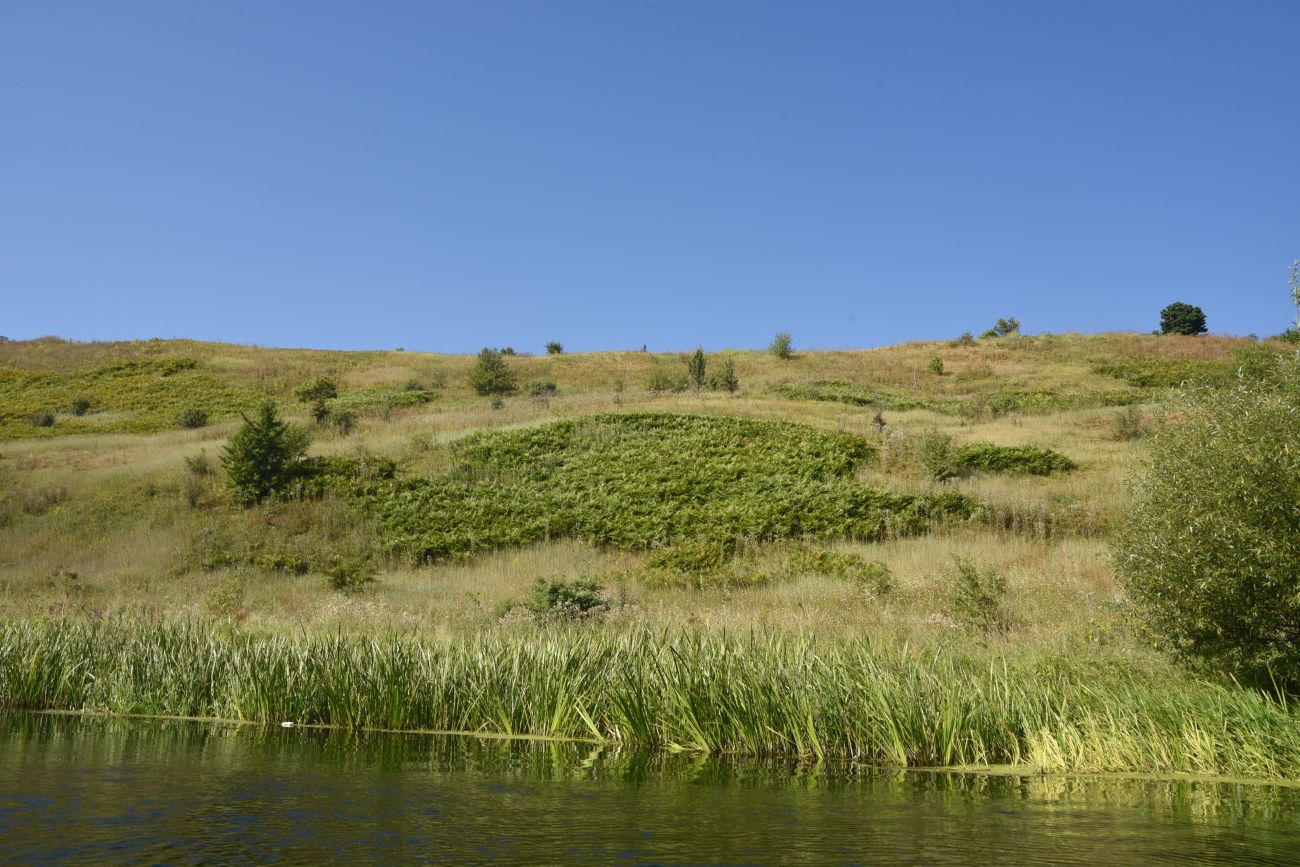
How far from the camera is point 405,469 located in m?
32.4

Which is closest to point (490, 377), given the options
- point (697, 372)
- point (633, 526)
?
point (697, 372)

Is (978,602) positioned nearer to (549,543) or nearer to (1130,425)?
(549,543)

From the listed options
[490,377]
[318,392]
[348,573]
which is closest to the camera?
[348,573]

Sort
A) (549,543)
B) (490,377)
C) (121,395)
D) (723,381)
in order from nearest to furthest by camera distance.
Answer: (549,543) < (723,381) < (490,377) < (121,395)

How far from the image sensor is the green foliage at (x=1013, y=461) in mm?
29125

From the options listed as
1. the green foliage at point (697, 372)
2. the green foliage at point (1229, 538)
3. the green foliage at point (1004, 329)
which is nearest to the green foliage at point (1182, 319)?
the green foliage at point (1004, 329)

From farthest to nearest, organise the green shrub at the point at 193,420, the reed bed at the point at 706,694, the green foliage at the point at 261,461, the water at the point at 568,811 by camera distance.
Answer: the green shrub at the point at 193,420 < the green foliage at the point at 261,461 < the reed bed at the point at 706,694 < the water at the point at 568,811

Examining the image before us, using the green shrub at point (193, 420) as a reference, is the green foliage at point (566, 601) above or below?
below

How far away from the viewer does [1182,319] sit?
235 ft

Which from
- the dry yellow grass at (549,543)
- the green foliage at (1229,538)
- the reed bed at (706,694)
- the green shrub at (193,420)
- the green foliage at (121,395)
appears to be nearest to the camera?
the reed bed at (706,694)

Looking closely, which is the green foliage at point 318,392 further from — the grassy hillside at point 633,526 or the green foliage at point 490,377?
the green foliage at point 490,377

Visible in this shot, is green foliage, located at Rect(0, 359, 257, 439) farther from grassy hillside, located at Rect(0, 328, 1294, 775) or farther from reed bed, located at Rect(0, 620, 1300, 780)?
reed bed, located at Rect(0, 620, 1300, 780)

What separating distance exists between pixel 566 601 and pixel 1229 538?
9658 millimetres

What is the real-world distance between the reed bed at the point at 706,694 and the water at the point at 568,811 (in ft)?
1.59
